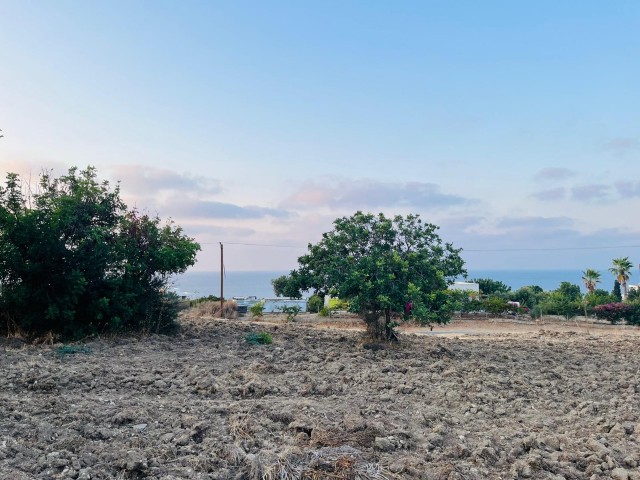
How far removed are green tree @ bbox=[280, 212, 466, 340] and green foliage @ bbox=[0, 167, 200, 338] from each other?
3.17 m

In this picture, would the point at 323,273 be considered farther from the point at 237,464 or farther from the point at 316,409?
the point at 237,464

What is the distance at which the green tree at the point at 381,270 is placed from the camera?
37.5ft

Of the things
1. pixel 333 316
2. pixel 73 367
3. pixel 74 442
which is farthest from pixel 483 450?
pixel 333 316

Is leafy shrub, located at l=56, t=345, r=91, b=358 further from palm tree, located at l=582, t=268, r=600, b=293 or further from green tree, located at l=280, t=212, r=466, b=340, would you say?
palm tree, located at l=582, t=268, r=600, b=293

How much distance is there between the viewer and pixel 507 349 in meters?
13.5

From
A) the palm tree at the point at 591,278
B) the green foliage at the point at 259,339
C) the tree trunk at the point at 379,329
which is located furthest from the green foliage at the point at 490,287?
the green foliage at the point at 259,339

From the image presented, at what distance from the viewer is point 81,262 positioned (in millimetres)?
11188

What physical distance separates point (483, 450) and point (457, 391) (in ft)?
9.25

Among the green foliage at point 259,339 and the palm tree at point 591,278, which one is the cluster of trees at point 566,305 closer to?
the palm tree at point 591,278

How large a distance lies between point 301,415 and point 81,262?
719 centimetres

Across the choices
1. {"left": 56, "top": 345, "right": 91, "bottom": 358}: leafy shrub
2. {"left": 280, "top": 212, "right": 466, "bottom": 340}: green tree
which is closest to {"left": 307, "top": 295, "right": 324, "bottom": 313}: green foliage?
{"left": 280, "top": 212, "right": 466, "bottom": 340}: green tree

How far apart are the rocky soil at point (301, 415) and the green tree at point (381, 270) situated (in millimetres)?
1169

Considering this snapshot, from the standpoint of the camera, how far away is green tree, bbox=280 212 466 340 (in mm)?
11430

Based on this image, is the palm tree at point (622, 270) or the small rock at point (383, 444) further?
the palm tree at point (622, 270)
